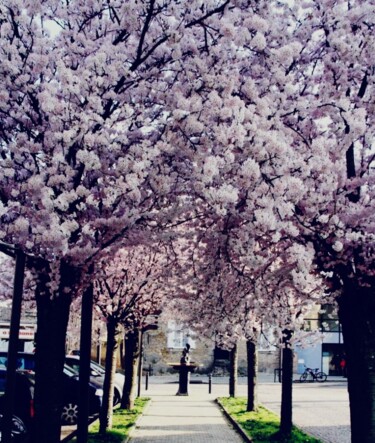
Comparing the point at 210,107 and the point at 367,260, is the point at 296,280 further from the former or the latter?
the point at 210,107

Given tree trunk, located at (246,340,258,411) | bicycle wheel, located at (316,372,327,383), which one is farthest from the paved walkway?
bicycle wheel, located at (316,372,327,383)

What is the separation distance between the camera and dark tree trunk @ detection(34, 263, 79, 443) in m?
8.51

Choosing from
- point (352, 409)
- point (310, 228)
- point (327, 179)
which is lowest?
point (352, 409)

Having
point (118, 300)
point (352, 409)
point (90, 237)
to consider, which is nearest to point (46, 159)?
point (90, 237)

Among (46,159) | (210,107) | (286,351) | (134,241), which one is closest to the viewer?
(210,107)

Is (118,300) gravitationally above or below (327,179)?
below

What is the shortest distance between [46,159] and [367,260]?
4378 millimetres

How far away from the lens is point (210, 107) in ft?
24.8

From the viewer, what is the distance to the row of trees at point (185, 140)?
7.57m

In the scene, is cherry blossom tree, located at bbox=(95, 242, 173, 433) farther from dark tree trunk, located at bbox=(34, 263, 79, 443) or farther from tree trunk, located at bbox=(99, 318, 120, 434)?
dark tree trunk, located at bbox=(34, 263, 79, 443)

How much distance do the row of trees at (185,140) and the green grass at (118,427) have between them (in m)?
4.76

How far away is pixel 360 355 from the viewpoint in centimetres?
886

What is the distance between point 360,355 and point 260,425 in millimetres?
7885

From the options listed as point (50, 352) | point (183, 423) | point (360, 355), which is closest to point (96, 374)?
point (183, 423)
